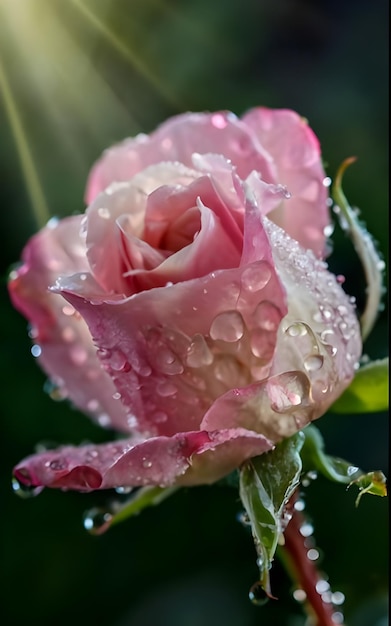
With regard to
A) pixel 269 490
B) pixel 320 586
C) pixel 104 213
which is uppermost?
pixel 104 213

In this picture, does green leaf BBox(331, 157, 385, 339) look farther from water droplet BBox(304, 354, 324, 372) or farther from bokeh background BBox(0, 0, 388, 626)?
bokeh background BBox(0, 0, 388, 626)

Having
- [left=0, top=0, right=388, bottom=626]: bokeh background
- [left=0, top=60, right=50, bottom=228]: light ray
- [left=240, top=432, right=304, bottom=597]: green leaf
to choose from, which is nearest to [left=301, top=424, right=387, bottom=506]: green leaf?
[left=240, top=432, right=304, bottom=597]: green leaf

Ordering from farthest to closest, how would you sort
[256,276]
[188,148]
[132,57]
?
1. [132,57]
2. [188,148]
3. [256,276]

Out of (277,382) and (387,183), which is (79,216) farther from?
(387,183)

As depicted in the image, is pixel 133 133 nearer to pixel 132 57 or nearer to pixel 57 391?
pixel 132 57

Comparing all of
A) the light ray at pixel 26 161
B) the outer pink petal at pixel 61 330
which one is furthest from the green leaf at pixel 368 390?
the light ray at pixel 26 161

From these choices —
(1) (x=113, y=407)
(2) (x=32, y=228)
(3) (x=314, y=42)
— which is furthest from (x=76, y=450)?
(3) (x=314, y=42)

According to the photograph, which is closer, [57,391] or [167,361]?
[167,361]

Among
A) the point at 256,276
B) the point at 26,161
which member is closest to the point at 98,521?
the point at 256,276

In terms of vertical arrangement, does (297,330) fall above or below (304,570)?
above
